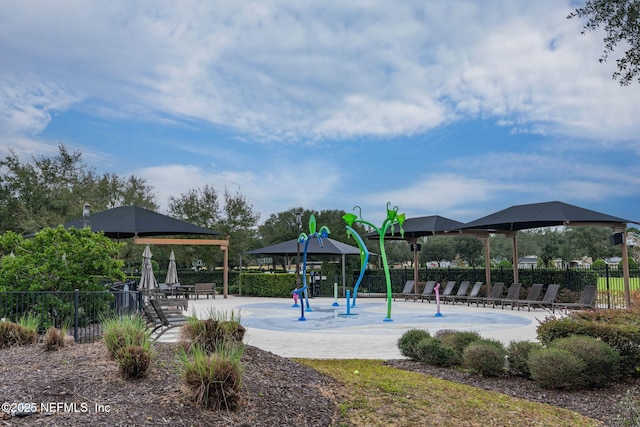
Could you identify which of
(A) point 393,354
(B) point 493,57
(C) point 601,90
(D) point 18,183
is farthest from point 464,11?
(D) point 18,183

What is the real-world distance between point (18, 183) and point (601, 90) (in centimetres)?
3414

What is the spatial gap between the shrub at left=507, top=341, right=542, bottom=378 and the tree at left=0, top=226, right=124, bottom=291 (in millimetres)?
7851

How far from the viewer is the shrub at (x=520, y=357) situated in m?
6.46

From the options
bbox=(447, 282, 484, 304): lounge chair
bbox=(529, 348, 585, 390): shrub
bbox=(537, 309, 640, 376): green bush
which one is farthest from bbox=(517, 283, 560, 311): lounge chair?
bbox=(529, 348, 585, 390): shrub

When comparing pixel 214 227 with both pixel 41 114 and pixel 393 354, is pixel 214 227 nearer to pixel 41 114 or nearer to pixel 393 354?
pixel 41 114

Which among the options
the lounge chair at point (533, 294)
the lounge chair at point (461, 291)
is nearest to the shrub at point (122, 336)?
the lounge chair at point (533, 294)

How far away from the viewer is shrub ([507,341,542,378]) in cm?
646

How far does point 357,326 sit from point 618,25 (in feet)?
29.7

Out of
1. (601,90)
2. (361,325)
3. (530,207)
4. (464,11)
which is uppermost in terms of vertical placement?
(464,11)

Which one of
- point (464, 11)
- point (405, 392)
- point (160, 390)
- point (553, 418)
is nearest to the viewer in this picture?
point (160, 390)

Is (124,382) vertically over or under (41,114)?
under

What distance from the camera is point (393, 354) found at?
834cm

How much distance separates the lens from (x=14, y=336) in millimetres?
6637

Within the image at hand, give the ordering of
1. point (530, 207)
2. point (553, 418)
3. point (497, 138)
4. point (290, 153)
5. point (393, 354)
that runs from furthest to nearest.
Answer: point (290, 153) → point (497, 138) → point (530, 207) → point (393, 354) → point (553, 418)
